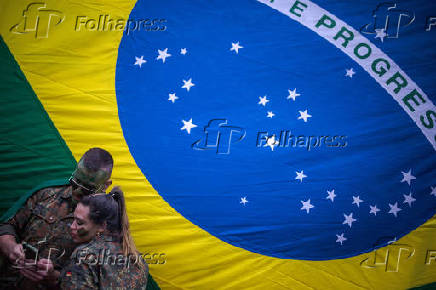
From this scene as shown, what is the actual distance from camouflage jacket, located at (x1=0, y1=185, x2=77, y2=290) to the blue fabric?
0.75 meters

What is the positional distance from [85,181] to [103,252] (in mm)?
522

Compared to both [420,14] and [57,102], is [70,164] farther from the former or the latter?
[420,14]

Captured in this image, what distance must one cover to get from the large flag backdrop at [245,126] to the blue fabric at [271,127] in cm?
1

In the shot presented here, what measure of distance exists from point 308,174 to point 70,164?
1.79 m

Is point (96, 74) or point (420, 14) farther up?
point (420, 14)

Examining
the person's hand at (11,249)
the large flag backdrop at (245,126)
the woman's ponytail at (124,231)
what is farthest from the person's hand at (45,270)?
the large flag backdrop at (245,126)

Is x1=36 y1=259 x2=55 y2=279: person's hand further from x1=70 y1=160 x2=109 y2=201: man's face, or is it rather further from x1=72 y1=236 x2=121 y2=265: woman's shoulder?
x1=70 y1=160 x2=109 y2=201: man's face

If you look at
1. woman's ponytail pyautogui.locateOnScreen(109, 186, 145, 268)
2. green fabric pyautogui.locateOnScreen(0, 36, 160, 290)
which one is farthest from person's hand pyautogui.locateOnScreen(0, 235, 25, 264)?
green fabric pyautogui.locateOnScreen(0, 36, 160, 290)

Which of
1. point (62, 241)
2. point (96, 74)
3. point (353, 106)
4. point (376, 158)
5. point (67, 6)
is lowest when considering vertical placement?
point (62, 241)

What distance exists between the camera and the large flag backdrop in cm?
271

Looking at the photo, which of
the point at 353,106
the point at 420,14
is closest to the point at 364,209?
the point at 353,106

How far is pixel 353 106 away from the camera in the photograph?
2941 millimetres

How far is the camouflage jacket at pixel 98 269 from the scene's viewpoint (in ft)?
5.23

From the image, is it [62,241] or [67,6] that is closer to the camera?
[62,241]
